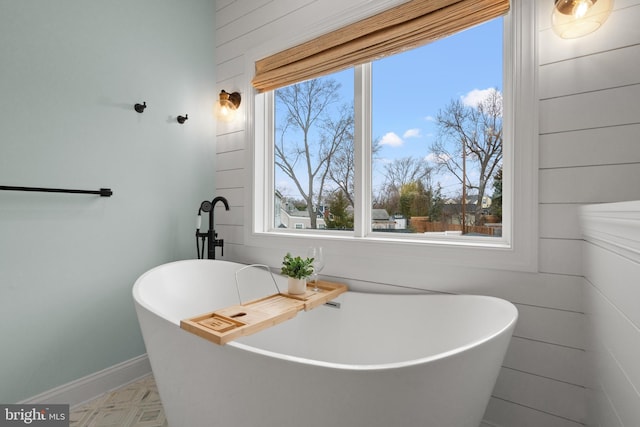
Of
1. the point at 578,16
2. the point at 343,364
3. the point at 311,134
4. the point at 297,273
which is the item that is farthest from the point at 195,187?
the point at 578,16

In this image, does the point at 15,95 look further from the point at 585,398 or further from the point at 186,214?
the point at 585,398

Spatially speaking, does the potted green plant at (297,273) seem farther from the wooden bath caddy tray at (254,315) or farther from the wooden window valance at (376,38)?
the wooden window valance at (376,38)

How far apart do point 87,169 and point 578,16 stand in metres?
2.48

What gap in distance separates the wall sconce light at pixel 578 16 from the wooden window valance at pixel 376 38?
228 mm

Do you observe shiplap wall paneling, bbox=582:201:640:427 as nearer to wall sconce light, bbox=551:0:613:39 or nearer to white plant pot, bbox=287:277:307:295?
wall sconce light, bbox=551:0:613:39

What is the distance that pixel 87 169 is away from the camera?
1.88m

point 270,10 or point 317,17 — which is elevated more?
Answer: point 270,10

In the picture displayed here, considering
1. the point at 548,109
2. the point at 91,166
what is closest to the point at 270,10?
the point at 91,166

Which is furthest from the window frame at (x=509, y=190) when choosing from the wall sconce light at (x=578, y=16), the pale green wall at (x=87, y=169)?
the pale green wall at (x=87, y=169)

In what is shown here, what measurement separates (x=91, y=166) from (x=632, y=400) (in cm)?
245

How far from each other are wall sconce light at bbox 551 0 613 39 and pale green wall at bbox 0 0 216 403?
2.25 metres

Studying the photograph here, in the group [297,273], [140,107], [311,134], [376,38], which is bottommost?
[297,273]

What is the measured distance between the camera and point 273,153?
97.3 inches

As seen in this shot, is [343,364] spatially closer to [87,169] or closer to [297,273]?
[297,273]
